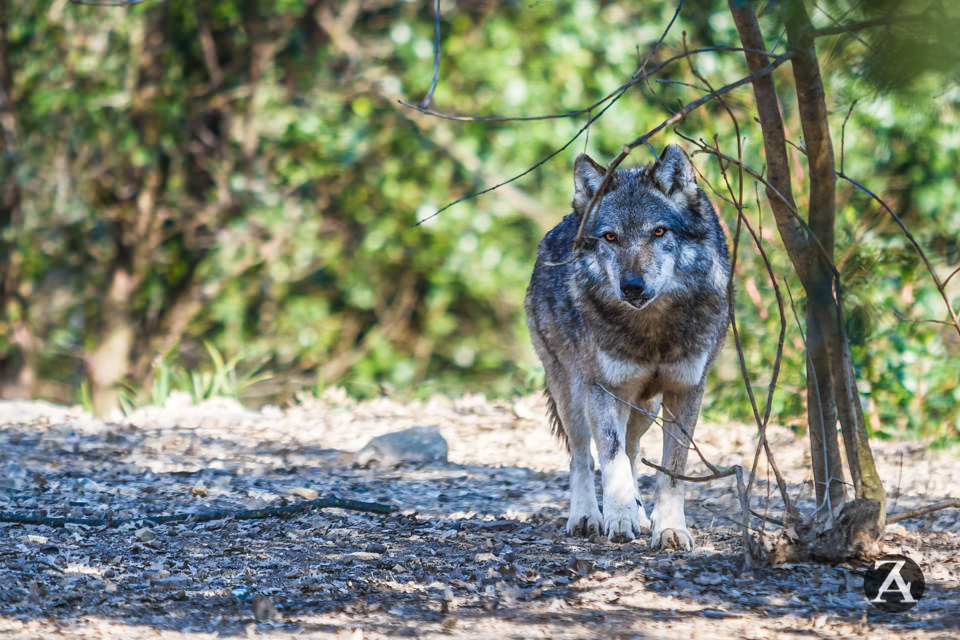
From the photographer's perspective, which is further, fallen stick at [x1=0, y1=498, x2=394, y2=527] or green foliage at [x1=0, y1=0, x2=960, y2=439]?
green foliage at [x1=0, y1=0, x2=960, y2=439]

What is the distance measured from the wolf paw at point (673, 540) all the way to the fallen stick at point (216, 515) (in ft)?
4.77

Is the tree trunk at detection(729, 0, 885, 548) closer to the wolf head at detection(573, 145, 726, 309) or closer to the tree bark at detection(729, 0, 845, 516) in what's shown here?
the tree bark at detection(729, 0, 845, 516)

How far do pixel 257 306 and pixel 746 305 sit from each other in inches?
243

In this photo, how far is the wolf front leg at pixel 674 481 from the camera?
4746 millimetres

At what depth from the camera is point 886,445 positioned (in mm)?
7762

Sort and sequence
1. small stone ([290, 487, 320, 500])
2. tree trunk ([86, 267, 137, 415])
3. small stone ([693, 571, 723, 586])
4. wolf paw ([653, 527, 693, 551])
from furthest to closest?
tree trunk ([86, 267, 137, 415]) < small stone ([290, 487, 320, 500]) < wolf paw ([653, 527, 693, 551]) < small stone ([693, 571, 723, 586])

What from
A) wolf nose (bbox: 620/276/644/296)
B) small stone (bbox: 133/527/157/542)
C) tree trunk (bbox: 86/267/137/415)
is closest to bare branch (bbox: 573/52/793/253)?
wolf nose (bbox: 620/276/644/296)

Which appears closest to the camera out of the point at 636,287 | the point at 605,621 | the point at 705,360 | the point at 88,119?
the point at 605,621

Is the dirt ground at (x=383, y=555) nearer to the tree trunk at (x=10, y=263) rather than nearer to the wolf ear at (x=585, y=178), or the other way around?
the wolf ear at (x=585, y=178)

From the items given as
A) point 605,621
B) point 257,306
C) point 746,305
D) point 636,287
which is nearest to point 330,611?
point 605,621

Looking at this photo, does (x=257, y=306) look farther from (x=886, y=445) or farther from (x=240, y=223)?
(x=886, y=445)

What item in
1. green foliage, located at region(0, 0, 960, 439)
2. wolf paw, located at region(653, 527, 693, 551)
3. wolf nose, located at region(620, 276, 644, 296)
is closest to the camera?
wolf paw, located at region(653, 527, 693, 551)

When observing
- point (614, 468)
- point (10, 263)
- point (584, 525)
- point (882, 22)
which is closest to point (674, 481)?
point (614, 468)

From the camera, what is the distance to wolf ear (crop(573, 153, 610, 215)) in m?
5.29
